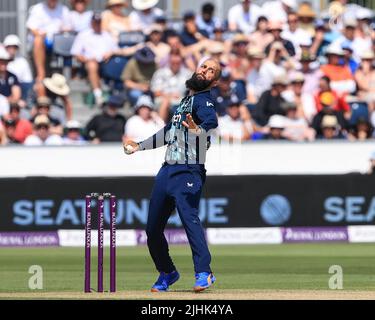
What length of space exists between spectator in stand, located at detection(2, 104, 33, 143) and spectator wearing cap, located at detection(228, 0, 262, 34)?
171 inches

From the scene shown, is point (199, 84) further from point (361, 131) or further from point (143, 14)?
point (143, 14)

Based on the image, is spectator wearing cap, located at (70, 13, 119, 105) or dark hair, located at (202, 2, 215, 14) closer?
spectator wearing cap, located at (70, 13, 119, 105)

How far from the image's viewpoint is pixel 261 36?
76.6ft

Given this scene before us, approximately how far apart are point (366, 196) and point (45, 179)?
5.07 meters

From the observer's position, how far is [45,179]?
2012 cm

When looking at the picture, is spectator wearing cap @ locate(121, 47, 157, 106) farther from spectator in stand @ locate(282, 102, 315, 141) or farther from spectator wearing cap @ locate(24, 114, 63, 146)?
spectator in stand @ locate(282, 102, 315, 141)

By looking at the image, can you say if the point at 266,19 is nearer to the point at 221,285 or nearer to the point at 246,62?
the point at 246,62

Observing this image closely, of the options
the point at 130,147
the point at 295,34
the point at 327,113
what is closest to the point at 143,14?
the point at 295,34

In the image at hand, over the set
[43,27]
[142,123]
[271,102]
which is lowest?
[142,123]

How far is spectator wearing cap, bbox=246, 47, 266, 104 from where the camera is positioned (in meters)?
22.8

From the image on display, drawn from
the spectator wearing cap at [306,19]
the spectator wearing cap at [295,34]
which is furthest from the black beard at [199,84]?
the spectator wearing cap at [306,19]

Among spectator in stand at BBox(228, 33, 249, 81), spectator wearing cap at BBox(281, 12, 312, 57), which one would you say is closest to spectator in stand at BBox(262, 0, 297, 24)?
spectator wearing cap at BBox(281, 12, 312, 57)

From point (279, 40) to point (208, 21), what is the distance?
136cm

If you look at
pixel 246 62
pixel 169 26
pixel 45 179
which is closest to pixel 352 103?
pixel 246 62
